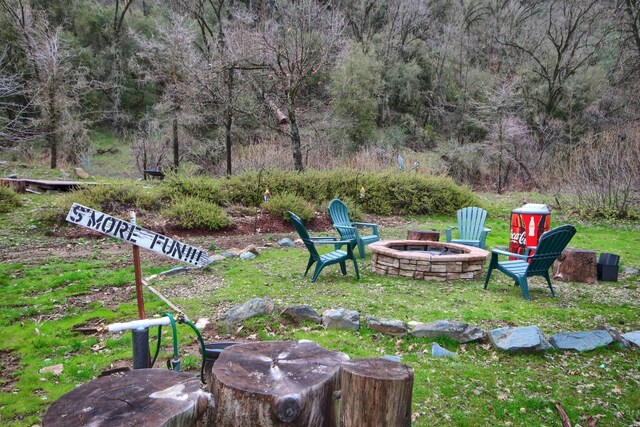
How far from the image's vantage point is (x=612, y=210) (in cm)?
1091

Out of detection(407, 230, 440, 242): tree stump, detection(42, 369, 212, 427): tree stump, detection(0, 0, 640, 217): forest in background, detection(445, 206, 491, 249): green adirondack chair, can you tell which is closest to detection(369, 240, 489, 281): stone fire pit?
detection(407, 230, 440, 242): tree stump

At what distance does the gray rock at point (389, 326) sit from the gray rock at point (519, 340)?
68 centimetres

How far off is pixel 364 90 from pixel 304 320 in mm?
18999

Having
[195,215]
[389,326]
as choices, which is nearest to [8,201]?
[195,215]

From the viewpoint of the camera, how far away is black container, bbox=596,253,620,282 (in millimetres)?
5668

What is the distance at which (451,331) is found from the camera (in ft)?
11.2

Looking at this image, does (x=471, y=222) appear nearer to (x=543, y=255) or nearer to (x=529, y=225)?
(x=529, y=225)

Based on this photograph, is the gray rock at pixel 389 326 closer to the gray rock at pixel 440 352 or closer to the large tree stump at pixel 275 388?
the gray rock at pixel 440 352

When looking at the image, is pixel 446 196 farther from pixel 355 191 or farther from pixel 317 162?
pixel 317 162

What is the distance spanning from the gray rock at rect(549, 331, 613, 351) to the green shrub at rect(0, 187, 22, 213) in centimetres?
970

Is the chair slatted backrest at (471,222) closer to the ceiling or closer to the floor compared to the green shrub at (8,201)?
closer to the ceiling

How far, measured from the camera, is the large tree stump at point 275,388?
1546 millimetres

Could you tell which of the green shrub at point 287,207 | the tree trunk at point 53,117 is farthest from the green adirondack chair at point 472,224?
the tree trunk at point 53,117

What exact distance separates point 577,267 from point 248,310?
4.46m
